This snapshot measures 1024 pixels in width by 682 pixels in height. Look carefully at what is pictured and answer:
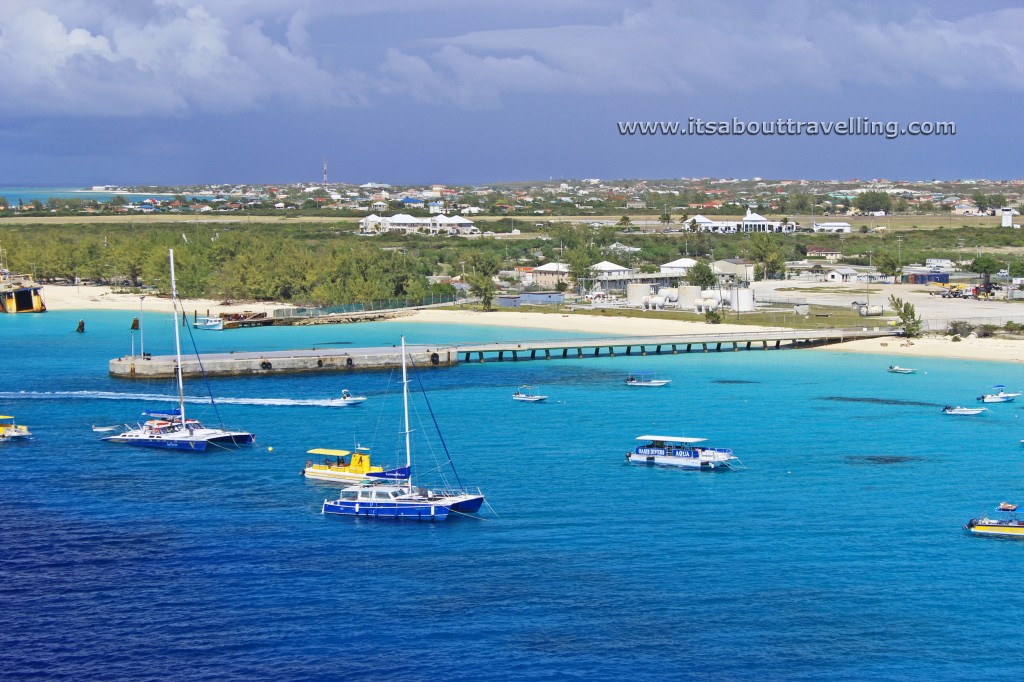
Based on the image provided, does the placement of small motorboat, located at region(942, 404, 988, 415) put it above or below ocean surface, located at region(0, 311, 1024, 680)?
above

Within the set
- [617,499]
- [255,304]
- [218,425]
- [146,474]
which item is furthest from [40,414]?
[255,304]

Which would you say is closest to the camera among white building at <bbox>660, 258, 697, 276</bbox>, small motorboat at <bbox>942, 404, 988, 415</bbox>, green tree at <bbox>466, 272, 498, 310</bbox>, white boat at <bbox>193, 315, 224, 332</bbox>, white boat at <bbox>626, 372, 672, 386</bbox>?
small motorboat at <bbox>942, 404, 988, 415</bbox>

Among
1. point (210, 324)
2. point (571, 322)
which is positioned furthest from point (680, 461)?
point (210, 324)

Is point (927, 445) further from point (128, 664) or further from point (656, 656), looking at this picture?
point (128, 664)

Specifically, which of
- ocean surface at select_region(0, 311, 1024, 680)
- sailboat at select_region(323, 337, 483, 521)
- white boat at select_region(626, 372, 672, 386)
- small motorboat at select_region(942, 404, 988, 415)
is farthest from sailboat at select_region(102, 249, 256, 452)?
small motorboat at select_region(942, 404, 988, 415)

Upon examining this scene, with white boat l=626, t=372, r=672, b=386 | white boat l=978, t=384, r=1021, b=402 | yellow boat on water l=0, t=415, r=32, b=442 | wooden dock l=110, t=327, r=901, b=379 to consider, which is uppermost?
wooden dock l=110, t=327, r=901, b=379

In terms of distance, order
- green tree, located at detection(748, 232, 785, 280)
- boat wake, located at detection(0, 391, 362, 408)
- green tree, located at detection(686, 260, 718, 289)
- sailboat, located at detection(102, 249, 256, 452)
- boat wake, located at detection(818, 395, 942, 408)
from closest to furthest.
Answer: sailboat, located at detection(102, 249, 256, 452) → boat wake, located at detection(818, 395, 942, 408) → boat wake, located at detection(0, 391, 362, 408) → green tree, located at detection(686, 260, 718, 289) → green tree, located at detection(748, 232, 785, 280)

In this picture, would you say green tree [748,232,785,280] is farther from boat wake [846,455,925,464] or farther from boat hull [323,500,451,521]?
boat hull [323,500,451,521]
